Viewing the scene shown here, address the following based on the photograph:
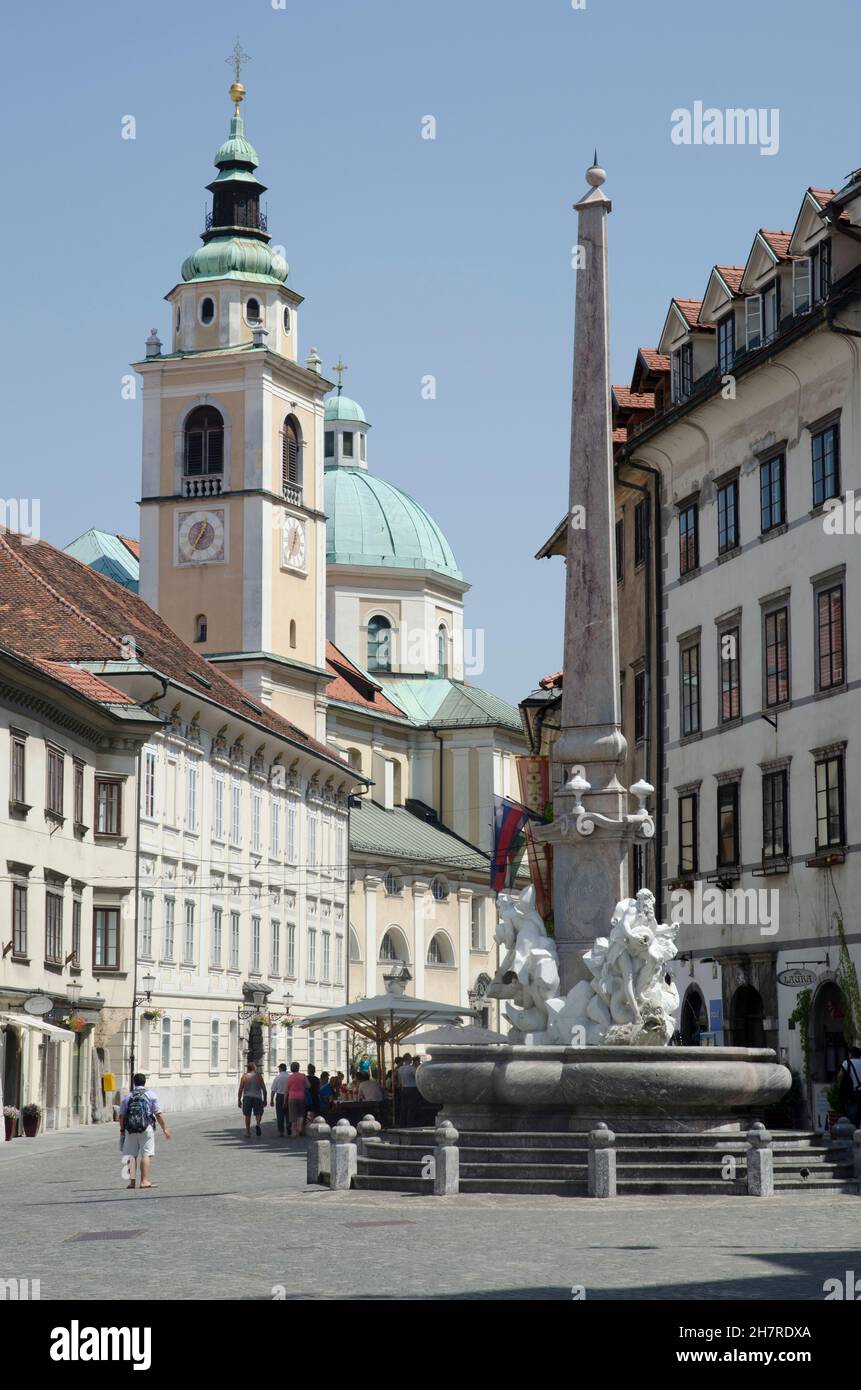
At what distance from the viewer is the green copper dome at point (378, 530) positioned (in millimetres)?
109875

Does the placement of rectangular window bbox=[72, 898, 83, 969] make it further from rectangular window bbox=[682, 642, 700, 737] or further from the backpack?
the backpack

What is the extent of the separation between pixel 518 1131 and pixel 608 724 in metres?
4.98

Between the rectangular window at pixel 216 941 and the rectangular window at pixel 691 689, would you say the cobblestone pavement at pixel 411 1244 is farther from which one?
Result: the rectangular window at pixel 216 941

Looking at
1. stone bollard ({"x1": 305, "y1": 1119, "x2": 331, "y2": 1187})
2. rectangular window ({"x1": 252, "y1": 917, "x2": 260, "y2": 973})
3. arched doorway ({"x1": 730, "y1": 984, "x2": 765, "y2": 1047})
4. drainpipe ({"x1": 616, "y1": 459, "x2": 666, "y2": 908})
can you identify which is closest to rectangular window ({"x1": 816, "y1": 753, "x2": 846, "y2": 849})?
→ arched doorway ({"x1": 730, "y1": 984, "x2": 765, "y2": 1047})

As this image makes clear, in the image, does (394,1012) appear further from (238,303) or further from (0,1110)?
(238,303)

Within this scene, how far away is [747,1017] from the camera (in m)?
39.6

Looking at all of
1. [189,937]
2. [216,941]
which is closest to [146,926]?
[189,937]

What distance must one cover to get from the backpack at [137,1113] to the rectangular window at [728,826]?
15.9m

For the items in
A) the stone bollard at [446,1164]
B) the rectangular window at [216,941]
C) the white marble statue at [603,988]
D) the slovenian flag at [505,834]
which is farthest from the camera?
the rectangular window at [216,941]

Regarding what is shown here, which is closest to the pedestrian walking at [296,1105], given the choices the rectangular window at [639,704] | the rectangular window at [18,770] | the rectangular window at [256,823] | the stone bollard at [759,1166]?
the rectangular window at [18,770]

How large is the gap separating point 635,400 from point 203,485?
134ft

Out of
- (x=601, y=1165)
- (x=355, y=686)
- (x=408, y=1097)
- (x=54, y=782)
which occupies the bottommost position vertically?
(x=408, y=1097)

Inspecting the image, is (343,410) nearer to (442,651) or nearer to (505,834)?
(442,651)

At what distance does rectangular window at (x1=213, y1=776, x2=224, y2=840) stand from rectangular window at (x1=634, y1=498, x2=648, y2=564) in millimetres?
21386
